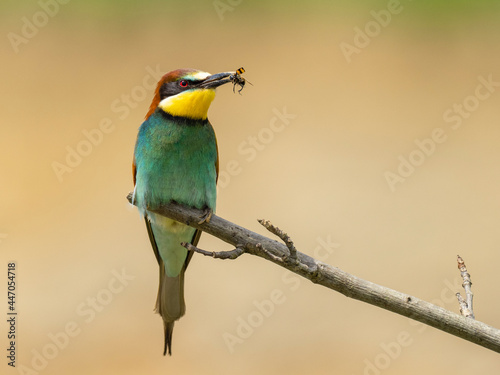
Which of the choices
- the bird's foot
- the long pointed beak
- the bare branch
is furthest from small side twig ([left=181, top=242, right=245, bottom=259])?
the long pointed beak

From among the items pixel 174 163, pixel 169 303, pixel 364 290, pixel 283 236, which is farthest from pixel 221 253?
pixel 169 303

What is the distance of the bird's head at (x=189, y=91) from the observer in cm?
167

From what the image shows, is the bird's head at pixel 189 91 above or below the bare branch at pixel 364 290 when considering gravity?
above

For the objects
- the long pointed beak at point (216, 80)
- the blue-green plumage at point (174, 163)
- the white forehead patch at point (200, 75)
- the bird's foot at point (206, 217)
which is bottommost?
the bird's foot at point (206, 217)

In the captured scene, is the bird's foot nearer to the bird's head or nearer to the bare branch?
the bare branch

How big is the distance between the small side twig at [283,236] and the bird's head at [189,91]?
534mm

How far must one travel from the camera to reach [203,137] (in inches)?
70.2

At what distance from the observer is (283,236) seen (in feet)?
4.05

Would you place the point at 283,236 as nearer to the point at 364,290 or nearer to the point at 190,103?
the point at 364,290

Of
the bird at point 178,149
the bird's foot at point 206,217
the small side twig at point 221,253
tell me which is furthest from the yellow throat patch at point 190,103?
the small side twig at point 221,253

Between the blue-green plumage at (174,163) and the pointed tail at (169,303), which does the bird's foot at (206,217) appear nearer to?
the blue-green plumage at (174,163)

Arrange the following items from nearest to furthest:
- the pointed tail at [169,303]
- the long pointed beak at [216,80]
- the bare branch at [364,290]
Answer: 1. the bare branch at [364,290]
2. the long pointed beak at [216,80]
3. the pointed tail at [169,303]

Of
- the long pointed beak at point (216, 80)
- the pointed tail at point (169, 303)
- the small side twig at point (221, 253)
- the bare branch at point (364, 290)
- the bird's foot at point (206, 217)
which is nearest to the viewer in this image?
the bare branch at point (364, 290)

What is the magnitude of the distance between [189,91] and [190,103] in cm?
4
